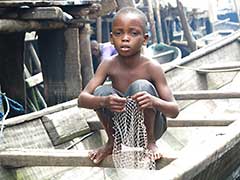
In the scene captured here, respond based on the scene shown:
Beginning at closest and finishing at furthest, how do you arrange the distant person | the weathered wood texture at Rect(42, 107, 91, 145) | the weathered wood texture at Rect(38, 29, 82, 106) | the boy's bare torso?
the boy's bare torso, the weathered wood texture at Rect(42, 107, 91, 145), the weathered wood texture at Rect(38, 29, 82, 106), the distant person

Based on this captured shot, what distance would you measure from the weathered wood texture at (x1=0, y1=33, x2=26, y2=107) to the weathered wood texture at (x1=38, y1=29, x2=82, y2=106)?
0.87 ft

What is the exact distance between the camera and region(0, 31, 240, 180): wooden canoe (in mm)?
2355

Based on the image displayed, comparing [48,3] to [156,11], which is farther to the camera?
[156,11]

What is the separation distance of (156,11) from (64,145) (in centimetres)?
→ 744

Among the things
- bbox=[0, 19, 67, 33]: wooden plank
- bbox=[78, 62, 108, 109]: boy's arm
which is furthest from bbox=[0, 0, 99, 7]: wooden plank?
bbox=[78, 62, 108, 109]: boy's arm

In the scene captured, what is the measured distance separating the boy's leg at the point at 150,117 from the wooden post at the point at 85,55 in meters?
2.72

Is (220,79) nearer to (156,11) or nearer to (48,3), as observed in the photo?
(48,3)

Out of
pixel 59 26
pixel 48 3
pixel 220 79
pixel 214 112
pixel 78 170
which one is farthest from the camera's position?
pixel 220 79

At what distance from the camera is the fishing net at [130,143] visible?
7.66 ft

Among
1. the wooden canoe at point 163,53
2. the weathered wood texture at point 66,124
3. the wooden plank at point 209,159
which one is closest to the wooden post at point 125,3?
the weathered wood texture at point 66,124

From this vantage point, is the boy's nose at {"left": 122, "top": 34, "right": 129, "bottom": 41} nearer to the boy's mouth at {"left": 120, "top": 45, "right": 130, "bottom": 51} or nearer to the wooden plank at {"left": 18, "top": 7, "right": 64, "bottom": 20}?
the boy's mouth at {"left": 120, "top": 45, "right": 130, "bottom": 51}

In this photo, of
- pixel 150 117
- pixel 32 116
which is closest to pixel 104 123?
pixel 150 117

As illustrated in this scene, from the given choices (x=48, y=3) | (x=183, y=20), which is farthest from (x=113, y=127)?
(x=183, y=20)

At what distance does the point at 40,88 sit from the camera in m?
6.02
